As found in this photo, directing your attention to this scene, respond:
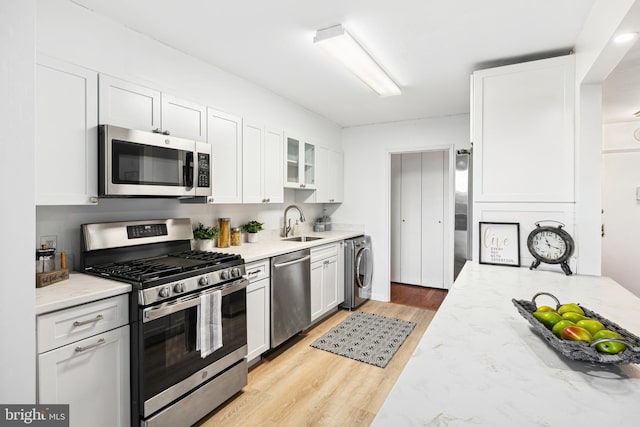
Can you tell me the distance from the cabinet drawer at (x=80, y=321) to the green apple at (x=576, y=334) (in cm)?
188

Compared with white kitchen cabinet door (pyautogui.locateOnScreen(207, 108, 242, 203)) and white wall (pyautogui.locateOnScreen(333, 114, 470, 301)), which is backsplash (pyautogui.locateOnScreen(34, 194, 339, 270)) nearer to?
white kitchen cabinet door (pyautogui.locateOnScreen(207, 108, 242, 203))

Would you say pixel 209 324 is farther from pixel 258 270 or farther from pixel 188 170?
pixel 188 170

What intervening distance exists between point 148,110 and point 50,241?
964 mm

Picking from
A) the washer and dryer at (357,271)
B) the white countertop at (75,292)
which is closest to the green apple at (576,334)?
the white countertop at (75,292)

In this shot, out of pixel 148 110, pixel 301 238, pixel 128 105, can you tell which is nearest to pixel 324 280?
pixel 301 238

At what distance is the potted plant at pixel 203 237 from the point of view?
2.70 meters

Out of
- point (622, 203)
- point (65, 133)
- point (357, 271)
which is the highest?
point (65, 133)

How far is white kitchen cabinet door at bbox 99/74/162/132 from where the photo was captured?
1922 millimetres

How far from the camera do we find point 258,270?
2.63 m

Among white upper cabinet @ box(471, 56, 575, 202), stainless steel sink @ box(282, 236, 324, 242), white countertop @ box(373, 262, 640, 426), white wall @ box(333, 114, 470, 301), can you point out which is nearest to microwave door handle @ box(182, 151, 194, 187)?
stainless steel sink @ box(282, 236, 324, 242)

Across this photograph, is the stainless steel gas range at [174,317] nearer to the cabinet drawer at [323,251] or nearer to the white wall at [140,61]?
the white wall at [140,61]

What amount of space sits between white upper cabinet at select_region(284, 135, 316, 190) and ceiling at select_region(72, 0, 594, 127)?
2.42 feet

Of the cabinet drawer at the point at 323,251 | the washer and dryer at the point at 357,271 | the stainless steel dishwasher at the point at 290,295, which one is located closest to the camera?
the stainless steel dishwasher at the point at 290,295

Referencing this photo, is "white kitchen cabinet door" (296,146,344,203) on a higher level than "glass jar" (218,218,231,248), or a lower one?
higher
